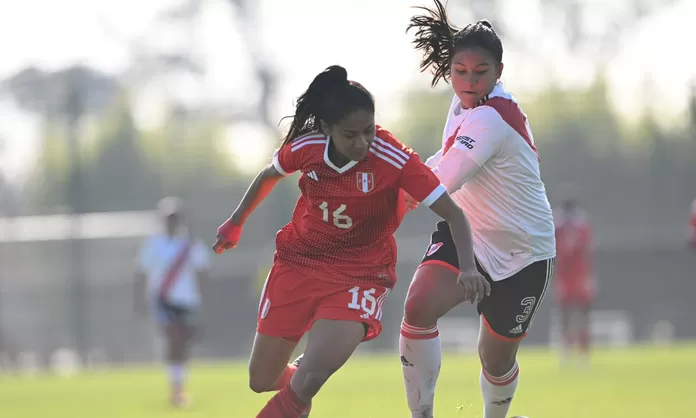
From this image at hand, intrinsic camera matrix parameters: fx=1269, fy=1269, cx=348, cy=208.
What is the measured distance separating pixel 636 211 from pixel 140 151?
40.4 feet

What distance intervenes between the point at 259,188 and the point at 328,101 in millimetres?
693

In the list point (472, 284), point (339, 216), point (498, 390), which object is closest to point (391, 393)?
point (498, 390)

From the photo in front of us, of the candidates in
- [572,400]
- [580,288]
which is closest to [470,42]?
[572,400]

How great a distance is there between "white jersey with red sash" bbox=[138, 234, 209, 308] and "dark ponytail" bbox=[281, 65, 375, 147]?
8.23 meters

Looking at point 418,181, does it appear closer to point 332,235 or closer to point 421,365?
point 332,235

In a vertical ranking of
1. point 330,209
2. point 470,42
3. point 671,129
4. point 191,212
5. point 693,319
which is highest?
point 470,42

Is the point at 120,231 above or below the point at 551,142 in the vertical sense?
below

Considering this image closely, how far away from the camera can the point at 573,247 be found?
64.2ft

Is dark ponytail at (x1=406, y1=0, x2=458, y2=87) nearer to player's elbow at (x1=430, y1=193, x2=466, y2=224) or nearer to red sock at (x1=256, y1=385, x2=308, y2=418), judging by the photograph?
player's elbow at (x1=430, y1=193, x2=466, y2=224)

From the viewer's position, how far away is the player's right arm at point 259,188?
6.24m

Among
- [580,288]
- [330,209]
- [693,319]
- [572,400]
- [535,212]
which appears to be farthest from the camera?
[693,319]

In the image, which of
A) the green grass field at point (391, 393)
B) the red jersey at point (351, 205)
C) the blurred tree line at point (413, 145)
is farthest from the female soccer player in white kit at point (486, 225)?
the blurred tree line at point (413, 145)

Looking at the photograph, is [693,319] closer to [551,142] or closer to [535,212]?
[551,142]

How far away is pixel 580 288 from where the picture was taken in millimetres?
19781
